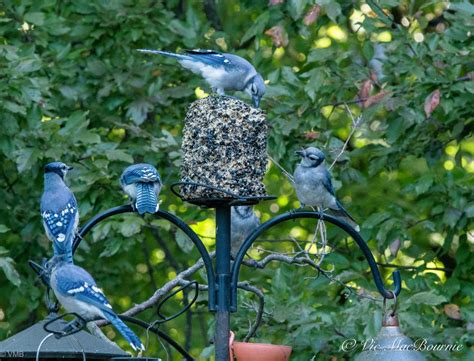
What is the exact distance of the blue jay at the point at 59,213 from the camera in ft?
14.6

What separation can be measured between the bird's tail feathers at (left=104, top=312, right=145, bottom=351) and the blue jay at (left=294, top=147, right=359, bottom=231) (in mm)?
2116

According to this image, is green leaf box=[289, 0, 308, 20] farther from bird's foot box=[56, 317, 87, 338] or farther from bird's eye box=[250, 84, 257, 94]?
bird's foot box=[56, 317, 87, 338]

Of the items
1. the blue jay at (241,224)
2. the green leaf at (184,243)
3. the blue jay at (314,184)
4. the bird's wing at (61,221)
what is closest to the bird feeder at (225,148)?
the bird's wing at (61,221)

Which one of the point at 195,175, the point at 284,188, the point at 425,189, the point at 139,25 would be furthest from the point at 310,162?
the point at 284,188

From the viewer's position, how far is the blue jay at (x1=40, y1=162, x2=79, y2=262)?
445cm

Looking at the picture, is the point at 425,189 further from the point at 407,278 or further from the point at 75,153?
the point at 75,153

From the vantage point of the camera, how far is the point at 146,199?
4.45 m

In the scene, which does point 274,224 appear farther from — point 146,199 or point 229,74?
point 229,74

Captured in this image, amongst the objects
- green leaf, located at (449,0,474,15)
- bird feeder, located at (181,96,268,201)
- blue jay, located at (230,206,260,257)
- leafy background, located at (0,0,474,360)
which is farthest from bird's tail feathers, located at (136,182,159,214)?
green leaf, located at (449,0,474,15)

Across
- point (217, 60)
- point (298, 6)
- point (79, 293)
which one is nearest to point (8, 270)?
point (217, 60)

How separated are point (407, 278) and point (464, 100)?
1258 mm

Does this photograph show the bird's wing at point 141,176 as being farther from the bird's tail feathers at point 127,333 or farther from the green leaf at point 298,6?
the green leaf at point 298,6

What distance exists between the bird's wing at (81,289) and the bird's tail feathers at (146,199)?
34 centimetres

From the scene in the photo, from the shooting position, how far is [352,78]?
25.0 ft
